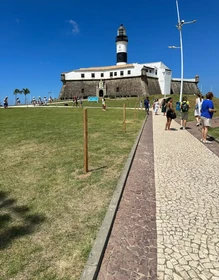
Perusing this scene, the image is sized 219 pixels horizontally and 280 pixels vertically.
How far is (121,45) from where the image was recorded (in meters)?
62.7

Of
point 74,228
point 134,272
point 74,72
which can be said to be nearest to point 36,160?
point 74,228

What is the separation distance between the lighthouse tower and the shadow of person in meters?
64.9

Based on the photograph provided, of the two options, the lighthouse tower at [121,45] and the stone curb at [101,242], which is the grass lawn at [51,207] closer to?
the stone curb at [101,242]

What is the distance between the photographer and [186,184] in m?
4.81

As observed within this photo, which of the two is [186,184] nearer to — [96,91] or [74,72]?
[96,91]

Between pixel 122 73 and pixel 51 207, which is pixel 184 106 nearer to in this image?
pixel 51 207

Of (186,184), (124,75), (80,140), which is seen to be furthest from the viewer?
(124,75)

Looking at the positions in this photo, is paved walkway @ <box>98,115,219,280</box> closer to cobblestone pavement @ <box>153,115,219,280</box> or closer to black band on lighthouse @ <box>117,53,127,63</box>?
cobblestone pavement @ <box>153,115,219,280</box>

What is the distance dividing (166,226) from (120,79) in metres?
57.4

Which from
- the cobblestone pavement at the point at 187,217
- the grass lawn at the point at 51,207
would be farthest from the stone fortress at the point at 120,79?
the cobblestone pavement at the point at 187,217

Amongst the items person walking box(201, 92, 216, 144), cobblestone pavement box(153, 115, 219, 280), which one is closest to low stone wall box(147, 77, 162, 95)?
person walking box(201, 92, 216, 144)

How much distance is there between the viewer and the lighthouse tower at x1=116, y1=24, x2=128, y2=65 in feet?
205

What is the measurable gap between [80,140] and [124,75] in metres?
51.0

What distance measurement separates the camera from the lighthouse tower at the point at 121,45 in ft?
205
